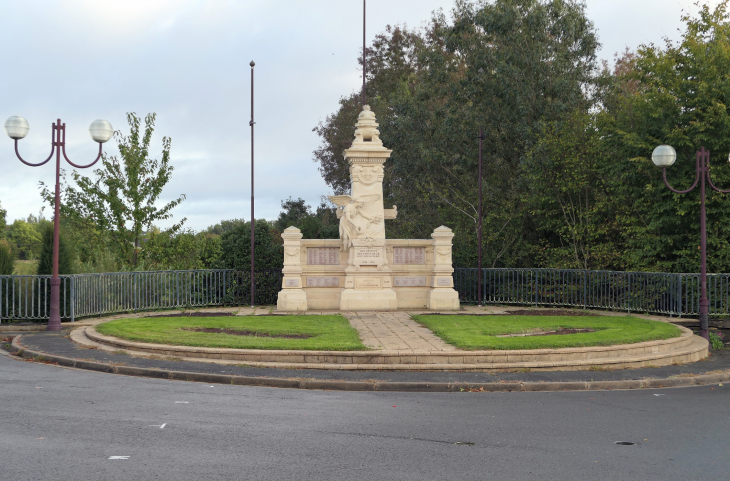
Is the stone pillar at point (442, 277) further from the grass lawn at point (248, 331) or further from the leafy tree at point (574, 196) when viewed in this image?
the leafy tree at point (574, 196)

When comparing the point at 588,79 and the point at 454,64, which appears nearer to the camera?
the point at 588,79

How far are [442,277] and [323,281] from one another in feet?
12.2

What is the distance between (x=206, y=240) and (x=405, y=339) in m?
15.9

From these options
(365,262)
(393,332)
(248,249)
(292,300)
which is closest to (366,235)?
(365,262)

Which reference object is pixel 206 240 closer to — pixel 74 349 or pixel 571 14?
pixel 74 349

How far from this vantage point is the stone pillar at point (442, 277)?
813 inches

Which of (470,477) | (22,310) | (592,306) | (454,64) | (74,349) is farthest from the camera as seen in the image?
(454,64)

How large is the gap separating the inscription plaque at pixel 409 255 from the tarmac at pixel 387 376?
8374mm

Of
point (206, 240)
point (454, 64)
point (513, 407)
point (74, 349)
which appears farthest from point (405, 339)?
point (454, 64)

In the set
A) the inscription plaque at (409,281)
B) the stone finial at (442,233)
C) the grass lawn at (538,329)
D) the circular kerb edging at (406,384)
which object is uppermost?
the stone finial at (442,233)

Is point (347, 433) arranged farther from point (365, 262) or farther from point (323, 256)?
point (323, 256)

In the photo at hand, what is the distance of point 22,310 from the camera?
681 inches

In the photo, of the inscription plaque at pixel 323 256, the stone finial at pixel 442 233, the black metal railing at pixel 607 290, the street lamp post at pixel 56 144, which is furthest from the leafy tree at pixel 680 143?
the street lamp post at pixel 56 144

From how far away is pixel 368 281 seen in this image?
2044 cm
